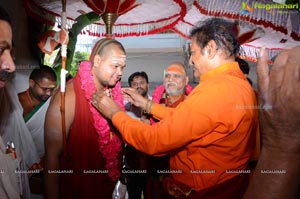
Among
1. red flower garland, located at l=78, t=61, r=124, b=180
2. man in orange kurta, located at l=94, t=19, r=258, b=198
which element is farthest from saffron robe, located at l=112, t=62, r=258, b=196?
red flower garland, located at l=78, t=61, r=124, b=180

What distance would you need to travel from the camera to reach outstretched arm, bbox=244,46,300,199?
414 mm

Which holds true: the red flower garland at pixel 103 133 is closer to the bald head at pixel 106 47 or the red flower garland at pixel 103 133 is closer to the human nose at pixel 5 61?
the bald head at pixel 106 47

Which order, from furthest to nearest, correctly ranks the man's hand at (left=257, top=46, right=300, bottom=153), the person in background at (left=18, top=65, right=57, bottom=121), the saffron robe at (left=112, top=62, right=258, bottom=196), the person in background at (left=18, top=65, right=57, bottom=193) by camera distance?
1. the person in background at (left=18, top=65, right=57, bottom=121)
2. the person in background at (left=18, top=65, right=57, bottom=193)
3. the saffron robe at (left=112, top=62, right=258, bottom=196)
4. the man's hand at (left=257, top=46, right=300, bottom=153)

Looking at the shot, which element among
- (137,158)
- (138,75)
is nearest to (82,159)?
(137,158)

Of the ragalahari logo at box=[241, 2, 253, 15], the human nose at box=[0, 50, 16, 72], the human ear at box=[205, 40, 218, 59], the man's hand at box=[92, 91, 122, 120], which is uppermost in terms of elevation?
the ragalahari logo at box=[241, 2, 253, 15]

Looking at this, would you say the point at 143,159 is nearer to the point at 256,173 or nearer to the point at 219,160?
the point at 219,160

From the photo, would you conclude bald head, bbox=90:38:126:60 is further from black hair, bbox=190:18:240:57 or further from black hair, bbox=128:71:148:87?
black hair, bbox=128:71:148:87

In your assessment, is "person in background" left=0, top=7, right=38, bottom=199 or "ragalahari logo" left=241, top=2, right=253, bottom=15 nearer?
"person in background" left=0, top=7, right=38, bottom=199

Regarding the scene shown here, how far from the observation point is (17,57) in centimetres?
189

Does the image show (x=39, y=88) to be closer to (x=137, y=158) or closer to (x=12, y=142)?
(x=12, y=142)

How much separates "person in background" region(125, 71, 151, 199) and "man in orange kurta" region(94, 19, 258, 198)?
60cm

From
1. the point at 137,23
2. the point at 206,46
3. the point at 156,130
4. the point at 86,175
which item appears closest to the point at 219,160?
the point at 156,130

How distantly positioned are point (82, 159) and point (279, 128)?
53.2 inches

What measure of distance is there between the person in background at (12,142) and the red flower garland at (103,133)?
42cm
